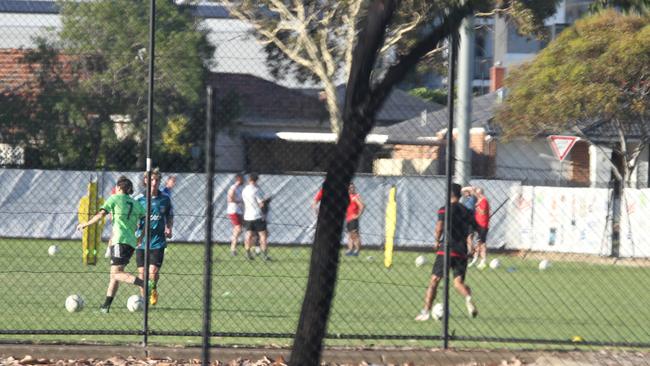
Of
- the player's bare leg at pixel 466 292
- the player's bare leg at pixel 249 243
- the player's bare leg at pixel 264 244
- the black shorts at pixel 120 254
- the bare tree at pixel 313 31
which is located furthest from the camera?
the player's bare leg at pixel 249 243

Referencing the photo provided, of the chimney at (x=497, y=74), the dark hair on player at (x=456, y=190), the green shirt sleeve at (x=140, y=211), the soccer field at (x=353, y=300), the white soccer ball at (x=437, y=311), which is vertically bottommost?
the soccer field at (x=353, y=300)

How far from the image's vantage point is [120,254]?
1298cm

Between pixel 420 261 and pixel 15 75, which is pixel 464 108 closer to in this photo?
pixel 15 75

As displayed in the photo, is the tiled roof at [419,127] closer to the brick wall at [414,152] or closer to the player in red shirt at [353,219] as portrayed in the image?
the brick wall at [414,152]

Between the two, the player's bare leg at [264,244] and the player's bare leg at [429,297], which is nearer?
the player's bare leg at [429,297]

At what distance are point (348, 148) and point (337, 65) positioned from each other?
10.3m

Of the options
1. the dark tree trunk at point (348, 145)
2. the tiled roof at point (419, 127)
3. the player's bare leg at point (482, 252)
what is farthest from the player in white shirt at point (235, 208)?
the dark tree trunk at point (348, 145)

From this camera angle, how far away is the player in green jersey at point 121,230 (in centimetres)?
1284

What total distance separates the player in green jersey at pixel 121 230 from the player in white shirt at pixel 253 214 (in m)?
7.35

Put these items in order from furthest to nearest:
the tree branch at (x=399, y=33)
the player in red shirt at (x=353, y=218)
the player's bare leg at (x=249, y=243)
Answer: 1. the player in red shirt at (x=353, y=218)
2. the player's bare leg at (x=249, y=243)
3. the tree branch at (x=399, y=33)

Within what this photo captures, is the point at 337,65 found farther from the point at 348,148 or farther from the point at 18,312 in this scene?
the point at 348,148

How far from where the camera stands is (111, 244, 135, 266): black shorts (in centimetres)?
1298

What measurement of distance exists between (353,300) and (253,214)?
21.7 feet

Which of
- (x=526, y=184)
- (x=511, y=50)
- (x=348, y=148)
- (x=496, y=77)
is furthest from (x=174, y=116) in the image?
(x=511, y=50)
